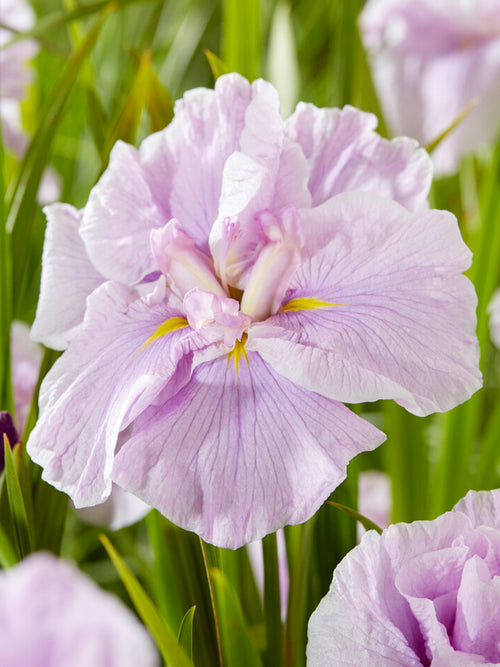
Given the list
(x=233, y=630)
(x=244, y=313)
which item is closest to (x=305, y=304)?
(x=244, y=313)

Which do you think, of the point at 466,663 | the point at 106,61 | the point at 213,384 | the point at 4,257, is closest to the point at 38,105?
the point at 106,61

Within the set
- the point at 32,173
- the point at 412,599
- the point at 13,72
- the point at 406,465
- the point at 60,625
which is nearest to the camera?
the point at 60,625

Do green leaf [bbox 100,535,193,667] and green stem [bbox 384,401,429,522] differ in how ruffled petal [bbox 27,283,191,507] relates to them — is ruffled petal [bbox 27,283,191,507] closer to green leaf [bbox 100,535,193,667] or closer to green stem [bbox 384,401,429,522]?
green leaf [bbox 100,535,193,667]

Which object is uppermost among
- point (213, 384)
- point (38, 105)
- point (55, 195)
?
point (38, 105)

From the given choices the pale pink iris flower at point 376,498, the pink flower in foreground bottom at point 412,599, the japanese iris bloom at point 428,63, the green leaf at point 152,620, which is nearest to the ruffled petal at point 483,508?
the pink flower in foreground bottom at point 412,599

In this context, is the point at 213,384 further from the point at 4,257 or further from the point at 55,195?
the point at 55,195

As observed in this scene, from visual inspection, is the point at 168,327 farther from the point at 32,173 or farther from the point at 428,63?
the point at 428,63

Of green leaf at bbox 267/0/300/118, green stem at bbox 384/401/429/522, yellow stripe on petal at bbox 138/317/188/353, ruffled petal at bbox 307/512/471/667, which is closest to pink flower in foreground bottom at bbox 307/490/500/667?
ruffled petal at bbox 307/512/471/667
